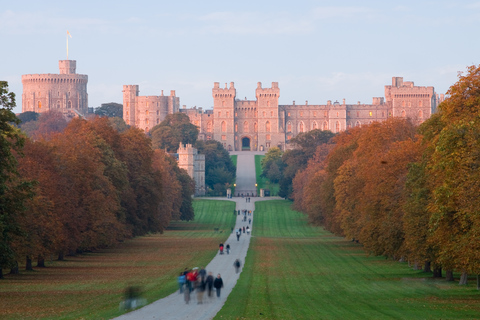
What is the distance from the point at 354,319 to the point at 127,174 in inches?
1259

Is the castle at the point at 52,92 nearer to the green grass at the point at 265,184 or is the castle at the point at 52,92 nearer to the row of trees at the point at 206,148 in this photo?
the row of trees at the point at 206,148

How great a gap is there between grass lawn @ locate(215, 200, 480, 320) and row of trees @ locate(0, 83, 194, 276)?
6.94 metres

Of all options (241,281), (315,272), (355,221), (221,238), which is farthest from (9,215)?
(221,238)

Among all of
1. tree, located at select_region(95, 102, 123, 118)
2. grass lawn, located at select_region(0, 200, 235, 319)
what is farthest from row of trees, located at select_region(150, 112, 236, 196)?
grass lawn, located at select_region(0, 200, 235, 319)

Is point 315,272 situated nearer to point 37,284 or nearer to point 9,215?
point 37,284

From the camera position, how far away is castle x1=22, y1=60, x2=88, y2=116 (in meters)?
173

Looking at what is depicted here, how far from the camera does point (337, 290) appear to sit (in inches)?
1108

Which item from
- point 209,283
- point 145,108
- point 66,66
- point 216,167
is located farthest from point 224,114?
point 209,283

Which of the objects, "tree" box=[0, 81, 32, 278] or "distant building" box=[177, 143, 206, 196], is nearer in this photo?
"tree" box=[0, 81, 32, 278]

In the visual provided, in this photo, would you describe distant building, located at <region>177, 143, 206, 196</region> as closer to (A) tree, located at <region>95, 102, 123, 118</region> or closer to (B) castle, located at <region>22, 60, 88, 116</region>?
(B) castle, located at <region>22, 60, 88, 116</region>

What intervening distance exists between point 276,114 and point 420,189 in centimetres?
14014

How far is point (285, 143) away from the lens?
16738 centimetres

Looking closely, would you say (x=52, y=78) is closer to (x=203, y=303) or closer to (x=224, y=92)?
(x=224, y=92)

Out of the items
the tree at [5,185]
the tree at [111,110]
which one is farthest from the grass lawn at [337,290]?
the tree at [111,110]
